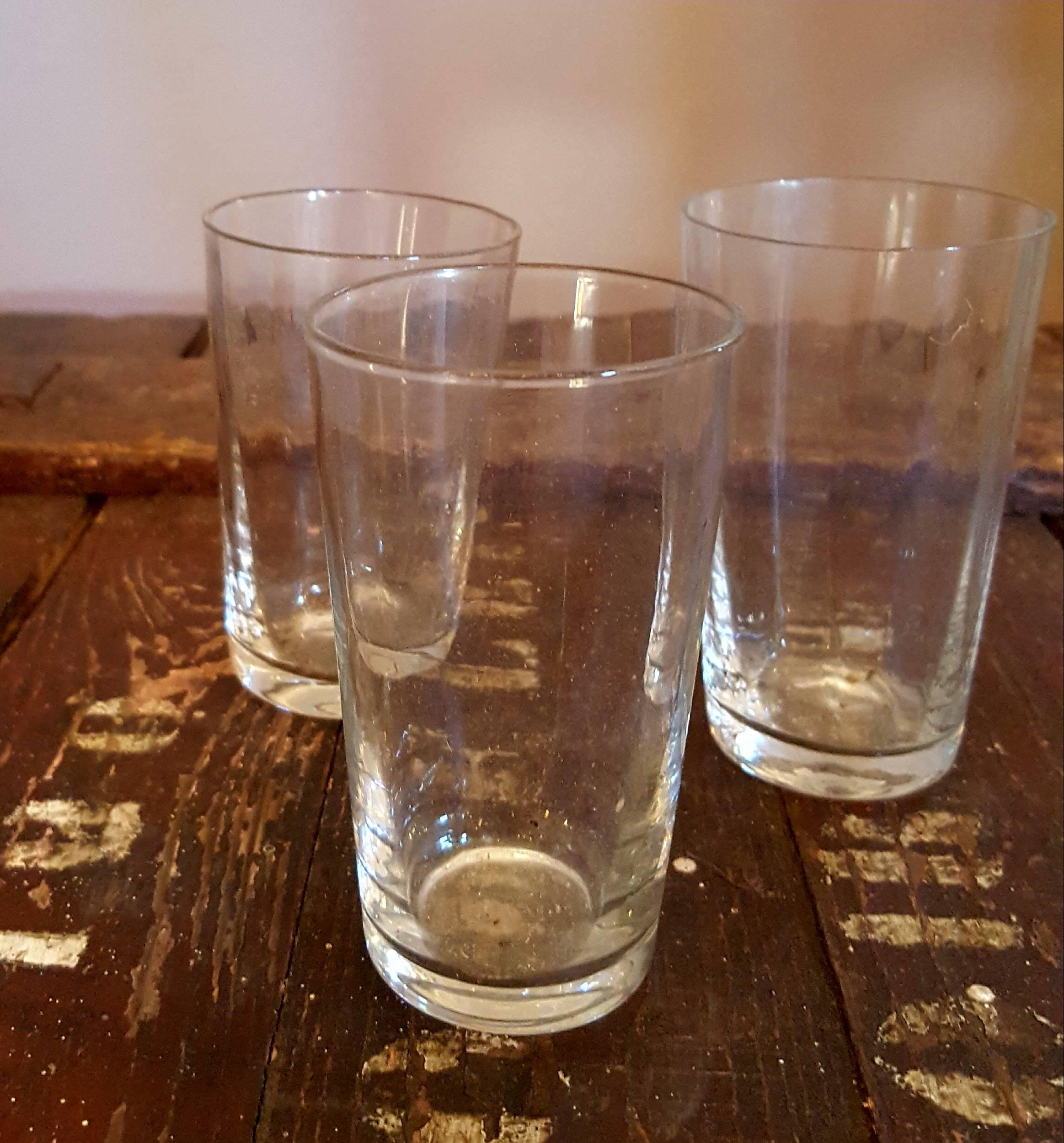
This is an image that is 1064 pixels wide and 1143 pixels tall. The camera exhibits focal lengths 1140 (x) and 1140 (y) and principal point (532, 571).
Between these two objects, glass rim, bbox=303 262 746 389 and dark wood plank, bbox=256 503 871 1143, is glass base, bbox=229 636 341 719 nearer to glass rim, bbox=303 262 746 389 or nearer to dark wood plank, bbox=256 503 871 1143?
dark wood plank, bbox=256 503 871 1143

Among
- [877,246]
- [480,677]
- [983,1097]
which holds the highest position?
[877,246]

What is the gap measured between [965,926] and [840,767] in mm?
95

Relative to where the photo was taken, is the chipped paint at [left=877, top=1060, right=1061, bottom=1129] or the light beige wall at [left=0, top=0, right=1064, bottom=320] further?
the light beige wall at [left=0, top=0, right=1064, bottom=320]

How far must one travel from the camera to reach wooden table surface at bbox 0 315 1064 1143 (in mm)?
362

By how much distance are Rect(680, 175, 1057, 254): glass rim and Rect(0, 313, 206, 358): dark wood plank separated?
543mm

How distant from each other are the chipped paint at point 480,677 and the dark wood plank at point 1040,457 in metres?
0.48

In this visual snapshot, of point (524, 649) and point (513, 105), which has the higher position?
point (513, 105)

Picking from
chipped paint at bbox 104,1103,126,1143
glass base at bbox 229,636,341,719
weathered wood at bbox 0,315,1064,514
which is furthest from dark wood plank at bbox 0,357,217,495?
chipped paint at bbox 104,1103,126,1143

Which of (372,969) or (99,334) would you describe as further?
(99,334)

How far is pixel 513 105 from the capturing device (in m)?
0.92

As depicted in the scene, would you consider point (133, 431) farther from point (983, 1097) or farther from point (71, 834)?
point (983, 1097)

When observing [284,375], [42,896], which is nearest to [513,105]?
[284,375]

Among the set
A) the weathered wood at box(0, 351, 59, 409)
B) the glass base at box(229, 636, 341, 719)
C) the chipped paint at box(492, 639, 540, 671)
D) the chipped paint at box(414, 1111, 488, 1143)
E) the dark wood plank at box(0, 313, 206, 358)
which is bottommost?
the chipped paint at box(414, 1111, 488, 1143)

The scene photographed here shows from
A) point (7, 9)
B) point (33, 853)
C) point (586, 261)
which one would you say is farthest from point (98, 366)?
point (33, 853)
